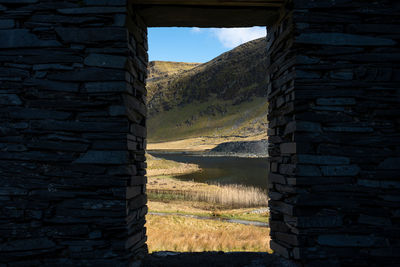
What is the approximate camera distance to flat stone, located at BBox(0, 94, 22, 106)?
14.0 ft

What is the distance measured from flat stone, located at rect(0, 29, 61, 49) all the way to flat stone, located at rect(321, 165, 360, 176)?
4399mm

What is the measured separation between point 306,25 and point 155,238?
9.05 meters

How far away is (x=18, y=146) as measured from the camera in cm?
423

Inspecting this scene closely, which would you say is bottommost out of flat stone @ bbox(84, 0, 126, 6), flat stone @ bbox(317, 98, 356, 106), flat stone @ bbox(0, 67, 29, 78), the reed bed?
the reed bed

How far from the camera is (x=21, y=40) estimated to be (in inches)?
169

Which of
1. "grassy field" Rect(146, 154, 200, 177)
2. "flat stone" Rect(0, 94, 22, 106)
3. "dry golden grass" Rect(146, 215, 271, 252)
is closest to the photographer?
"flat stone" Rect(0, 94, 22, 106)

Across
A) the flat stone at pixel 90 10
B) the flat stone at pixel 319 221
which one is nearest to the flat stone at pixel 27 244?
the flat stone at pixel 90 10

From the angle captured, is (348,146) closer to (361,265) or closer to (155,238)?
(361,265)

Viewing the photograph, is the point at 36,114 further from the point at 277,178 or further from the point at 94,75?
the point at 277,178

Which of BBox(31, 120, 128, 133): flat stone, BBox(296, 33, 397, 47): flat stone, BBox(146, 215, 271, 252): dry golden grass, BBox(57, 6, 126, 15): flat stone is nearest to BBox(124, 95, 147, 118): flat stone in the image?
BBox(31, 120, 128, 133): flat stone

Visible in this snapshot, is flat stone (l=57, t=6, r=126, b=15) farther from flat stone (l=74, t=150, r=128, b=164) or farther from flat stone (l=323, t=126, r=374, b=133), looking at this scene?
flat stone (l=323, t=126, r=374, b=133)

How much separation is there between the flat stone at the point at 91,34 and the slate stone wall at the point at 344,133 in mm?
2612

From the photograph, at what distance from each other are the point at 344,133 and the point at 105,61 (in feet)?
12.2

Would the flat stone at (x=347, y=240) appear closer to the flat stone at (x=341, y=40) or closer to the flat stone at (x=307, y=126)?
the flat stone at (x=307, y=126)
